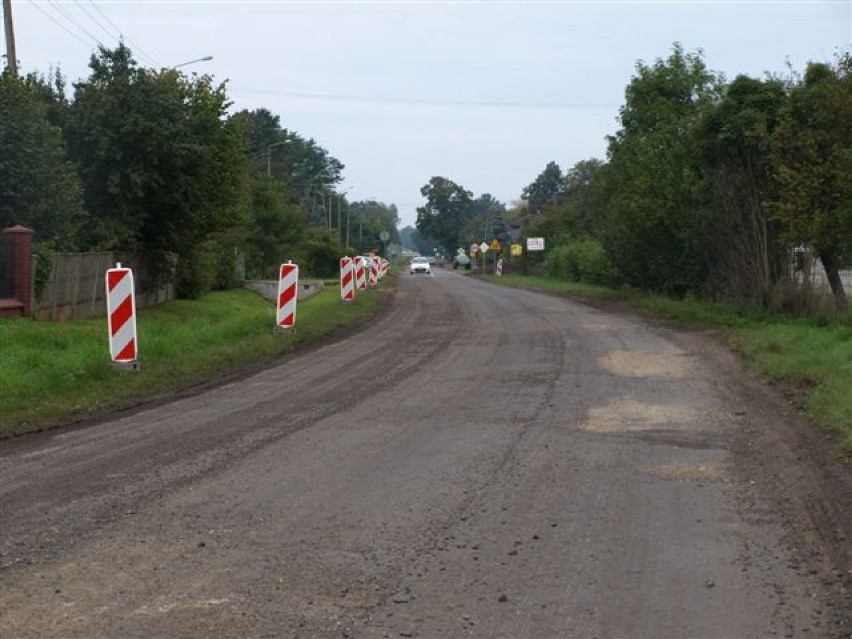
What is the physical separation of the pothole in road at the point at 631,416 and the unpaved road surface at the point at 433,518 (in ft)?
0.16

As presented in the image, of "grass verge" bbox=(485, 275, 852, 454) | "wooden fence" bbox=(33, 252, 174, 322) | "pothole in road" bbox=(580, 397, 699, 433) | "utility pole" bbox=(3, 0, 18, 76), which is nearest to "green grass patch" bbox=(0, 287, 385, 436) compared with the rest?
"wooden fence" bbox=(33, 252, 174, 322)

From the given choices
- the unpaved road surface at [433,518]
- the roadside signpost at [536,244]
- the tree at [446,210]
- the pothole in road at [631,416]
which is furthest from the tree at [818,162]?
the tree at [446,210]

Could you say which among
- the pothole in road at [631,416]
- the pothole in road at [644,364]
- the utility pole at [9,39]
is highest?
the utility pole at [9,39]

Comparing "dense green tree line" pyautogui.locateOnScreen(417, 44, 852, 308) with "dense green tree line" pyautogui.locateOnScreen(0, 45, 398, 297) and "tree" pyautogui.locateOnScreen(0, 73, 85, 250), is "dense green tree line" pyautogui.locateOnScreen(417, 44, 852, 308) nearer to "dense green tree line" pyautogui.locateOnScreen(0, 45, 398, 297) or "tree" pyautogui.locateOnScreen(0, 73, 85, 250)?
"dense green tree line" pyautogui.locateOnScreen(0, 45, 398, 297)

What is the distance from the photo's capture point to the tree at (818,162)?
18531 millimetres

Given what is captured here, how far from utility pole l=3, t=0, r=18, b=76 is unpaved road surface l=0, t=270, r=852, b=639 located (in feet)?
53.4

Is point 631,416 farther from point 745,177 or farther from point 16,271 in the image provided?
point 16,271

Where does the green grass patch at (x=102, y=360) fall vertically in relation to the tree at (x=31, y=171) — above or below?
below

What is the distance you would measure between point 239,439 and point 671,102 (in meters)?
26.9

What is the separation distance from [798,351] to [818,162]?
6315mm

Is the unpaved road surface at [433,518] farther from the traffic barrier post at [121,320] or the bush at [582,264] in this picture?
the bush at [582,264]

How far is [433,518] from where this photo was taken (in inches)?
253

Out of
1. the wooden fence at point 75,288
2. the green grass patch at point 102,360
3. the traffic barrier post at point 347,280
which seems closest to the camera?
the green grass patch at point 102,360

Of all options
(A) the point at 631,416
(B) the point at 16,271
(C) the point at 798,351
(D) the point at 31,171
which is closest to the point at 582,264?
(D) the point at 31,171
